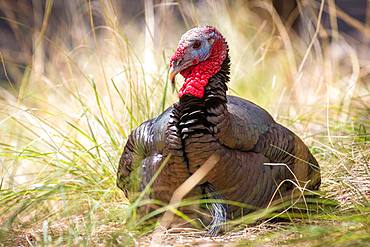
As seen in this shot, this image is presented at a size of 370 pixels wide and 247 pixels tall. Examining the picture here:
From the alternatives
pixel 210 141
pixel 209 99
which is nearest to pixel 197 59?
pixel 209 99

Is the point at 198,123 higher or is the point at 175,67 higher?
the point at 175,67

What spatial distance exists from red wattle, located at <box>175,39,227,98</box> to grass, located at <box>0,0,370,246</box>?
51cm

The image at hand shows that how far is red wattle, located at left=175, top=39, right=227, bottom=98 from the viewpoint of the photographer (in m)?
2.96

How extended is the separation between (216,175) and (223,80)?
387 mm

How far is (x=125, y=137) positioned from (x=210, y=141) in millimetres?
1056

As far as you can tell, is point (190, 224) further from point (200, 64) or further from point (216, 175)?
point (200, 64)

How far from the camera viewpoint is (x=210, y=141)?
2.92 meters

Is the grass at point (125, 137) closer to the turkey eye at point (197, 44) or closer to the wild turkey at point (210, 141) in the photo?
the wild turkey at point (210, 141)

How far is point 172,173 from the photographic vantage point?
299 cm

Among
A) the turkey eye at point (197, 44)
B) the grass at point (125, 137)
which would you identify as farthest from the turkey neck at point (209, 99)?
the grass at point (125, 137)

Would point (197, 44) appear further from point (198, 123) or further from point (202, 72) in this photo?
point (198, 123)

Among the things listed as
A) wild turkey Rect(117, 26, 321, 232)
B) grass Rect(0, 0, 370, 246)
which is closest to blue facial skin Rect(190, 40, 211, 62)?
wild turkey Rect(117, 26, 321, 232)

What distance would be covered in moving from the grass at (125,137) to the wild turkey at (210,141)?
14 cm

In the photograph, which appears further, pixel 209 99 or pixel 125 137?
pixel 125 137
